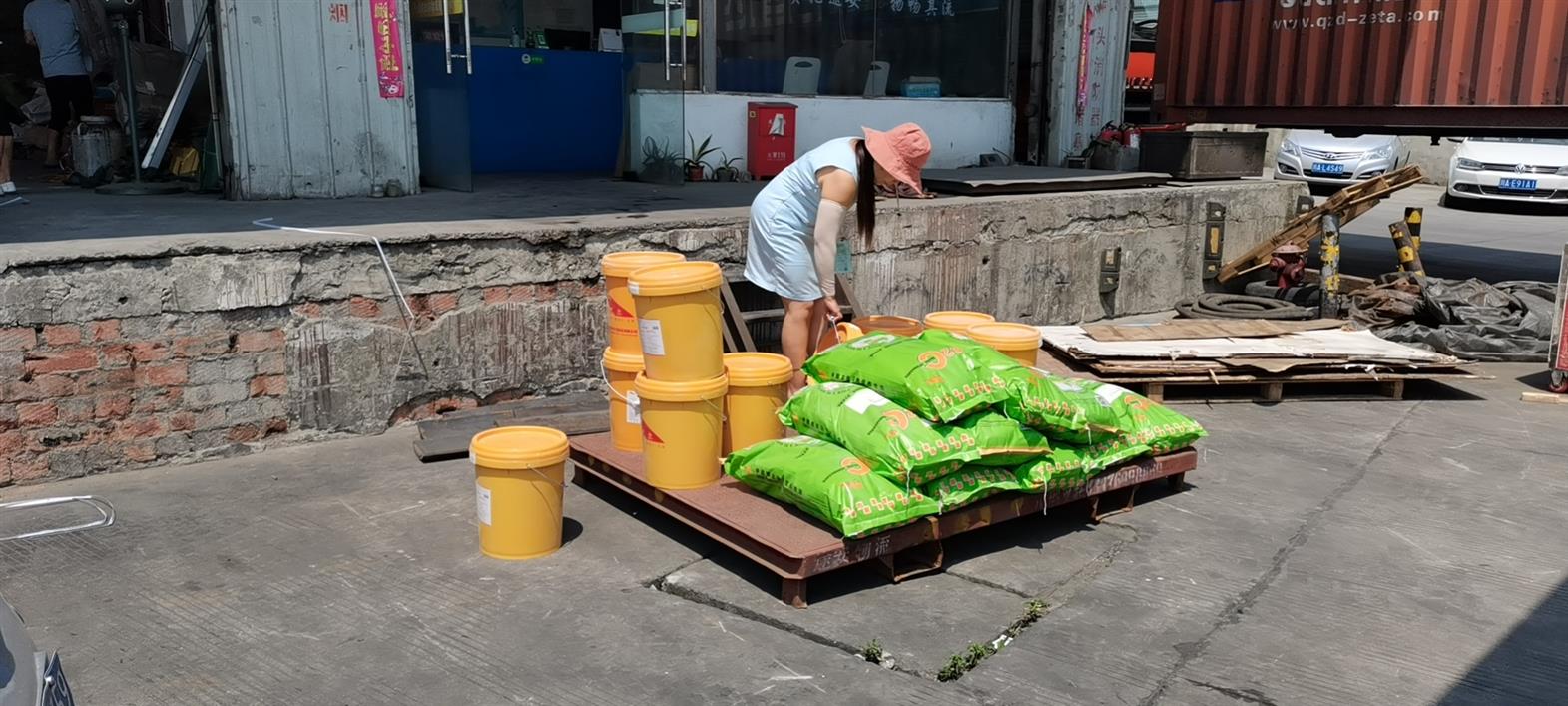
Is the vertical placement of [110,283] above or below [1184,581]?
above

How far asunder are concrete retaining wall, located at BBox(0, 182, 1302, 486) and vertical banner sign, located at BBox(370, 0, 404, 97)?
2.49m

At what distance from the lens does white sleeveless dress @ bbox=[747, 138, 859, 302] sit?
549 cm

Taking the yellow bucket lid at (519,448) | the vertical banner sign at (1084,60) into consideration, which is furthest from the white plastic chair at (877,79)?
the yellow bucket lid at (519,448)

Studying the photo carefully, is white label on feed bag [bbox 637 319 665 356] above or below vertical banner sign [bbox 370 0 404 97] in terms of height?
below

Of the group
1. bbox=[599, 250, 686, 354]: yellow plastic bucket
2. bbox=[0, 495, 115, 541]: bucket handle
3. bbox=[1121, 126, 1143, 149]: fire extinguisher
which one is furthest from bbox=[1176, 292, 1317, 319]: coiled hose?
bbox=[0, 495, 115, 541]: bucket handle

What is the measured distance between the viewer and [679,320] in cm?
441

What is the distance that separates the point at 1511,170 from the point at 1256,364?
1323cm

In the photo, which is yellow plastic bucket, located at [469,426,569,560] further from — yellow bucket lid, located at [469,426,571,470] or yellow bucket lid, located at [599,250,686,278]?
yellow bucket lid, located at [599,250,686,278]

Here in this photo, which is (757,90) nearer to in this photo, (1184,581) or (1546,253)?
(1184,581)

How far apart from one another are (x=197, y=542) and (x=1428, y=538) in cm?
518

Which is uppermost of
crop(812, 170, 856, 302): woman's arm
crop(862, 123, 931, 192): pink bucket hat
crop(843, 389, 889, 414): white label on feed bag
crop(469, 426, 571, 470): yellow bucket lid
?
crop(862, 123, 931, 192): pink bucket hat

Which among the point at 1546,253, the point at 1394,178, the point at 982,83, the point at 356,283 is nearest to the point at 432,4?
the point at 356,283

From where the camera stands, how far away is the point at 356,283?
5.76 metres

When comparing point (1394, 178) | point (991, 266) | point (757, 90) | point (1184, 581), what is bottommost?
point (1184, 581)
